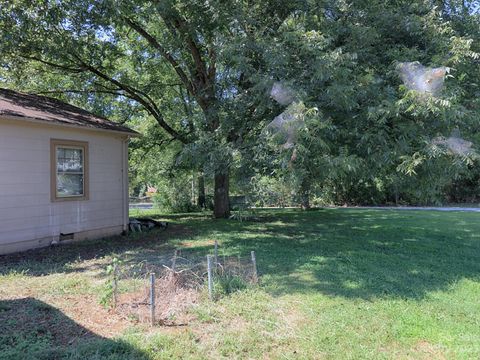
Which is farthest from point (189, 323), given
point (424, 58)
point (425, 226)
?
point (425, 226)

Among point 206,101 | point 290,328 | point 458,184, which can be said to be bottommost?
point 290,328

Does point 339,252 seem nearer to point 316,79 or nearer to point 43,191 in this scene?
point 316,79

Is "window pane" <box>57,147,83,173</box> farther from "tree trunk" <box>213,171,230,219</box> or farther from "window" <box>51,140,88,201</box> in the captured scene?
"tree trunk" <box>213,171,230,219</box>

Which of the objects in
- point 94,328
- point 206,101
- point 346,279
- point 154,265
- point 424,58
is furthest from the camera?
point 206,101

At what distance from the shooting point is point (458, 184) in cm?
2062

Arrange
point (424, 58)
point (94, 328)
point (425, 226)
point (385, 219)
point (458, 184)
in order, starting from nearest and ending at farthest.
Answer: point (94, 328) < point (424, 58) < point (425, 226) < point (385, 219) < point (458, 184)

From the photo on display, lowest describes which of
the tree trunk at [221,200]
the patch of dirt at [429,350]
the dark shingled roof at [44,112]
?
the patch of dirt at [429,350]

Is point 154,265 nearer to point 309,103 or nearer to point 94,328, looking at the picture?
point 94,328

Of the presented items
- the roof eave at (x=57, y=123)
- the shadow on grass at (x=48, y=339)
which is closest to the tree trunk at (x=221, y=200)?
the roof eave at (x=57, y=123)

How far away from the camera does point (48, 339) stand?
11.3 feet

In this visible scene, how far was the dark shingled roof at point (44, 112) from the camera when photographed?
24.6 ft

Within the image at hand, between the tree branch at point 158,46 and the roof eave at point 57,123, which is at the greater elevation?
the tree branch at point 158,46

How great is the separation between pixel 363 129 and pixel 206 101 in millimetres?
4178

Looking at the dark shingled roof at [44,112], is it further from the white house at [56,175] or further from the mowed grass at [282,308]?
the mowed grass at [282,308]
